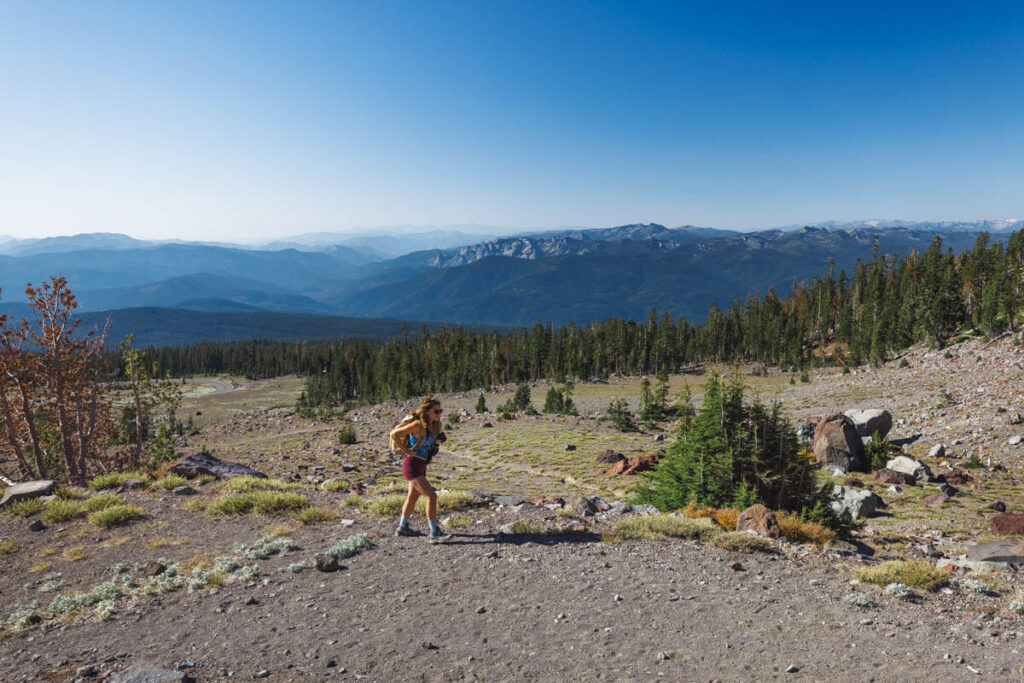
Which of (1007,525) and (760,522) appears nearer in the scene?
(760,522)

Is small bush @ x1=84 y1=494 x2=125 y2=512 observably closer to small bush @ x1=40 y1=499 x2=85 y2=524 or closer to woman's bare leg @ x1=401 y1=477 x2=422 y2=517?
small bush @ x1=40 y1=499 x2=85 y2=524

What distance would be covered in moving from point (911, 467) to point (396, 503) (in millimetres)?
21917

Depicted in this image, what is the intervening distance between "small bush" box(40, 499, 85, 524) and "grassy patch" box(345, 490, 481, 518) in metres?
6.56

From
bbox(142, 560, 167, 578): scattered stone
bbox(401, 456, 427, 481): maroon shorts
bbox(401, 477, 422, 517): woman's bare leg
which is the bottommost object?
bbox(142, 560, 167, 578): scattered stone

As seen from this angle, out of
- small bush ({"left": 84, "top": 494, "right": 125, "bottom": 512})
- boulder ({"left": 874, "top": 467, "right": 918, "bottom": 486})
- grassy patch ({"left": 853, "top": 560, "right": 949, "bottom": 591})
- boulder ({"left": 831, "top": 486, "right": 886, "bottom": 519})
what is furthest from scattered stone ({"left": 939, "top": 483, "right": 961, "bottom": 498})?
small bush ({"left": 84, "top": 494, "right": 125, "bottom": 512})

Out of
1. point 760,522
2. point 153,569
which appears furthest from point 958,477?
point 153,569

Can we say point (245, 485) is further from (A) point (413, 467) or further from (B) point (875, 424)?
(B) point (875, 424)

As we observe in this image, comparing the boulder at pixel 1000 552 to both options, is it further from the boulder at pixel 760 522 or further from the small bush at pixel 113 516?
the small bush at pixel 113 516

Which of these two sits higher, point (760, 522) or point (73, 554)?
point (73, 554)

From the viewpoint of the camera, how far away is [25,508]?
12.0 meters

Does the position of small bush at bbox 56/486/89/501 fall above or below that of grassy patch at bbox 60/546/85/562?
below

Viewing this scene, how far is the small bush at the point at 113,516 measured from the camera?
1133cm

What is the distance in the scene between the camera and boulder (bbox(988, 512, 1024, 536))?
12992mm

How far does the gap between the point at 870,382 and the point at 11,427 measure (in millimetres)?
65946
